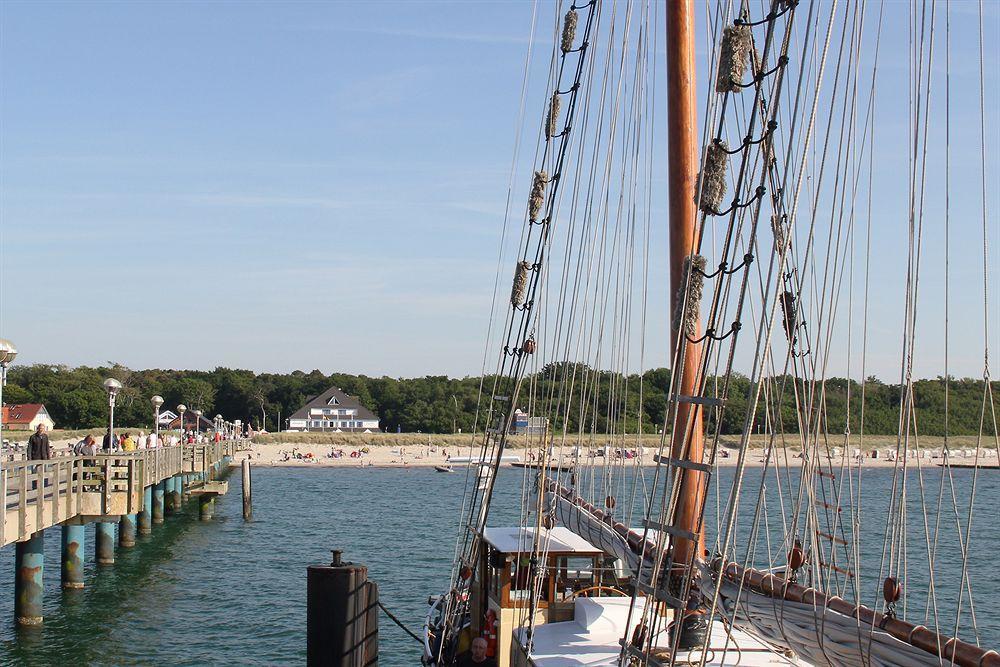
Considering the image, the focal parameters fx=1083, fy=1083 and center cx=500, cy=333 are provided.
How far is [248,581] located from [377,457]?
86273mm

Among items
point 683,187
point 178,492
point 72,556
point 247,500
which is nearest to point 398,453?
point 247,500

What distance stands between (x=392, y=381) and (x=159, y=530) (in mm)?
119113

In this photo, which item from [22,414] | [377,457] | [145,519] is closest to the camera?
[145,519]

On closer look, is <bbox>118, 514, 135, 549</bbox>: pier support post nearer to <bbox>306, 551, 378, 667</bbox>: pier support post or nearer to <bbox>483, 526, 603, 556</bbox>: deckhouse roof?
<bbox>483, 526, 603, 556</bbox>: deckhouse roof

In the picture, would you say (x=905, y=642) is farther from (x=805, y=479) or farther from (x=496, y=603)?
(x=496, y=603)

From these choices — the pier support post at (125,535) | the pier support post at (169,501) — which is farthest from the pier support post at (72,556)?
the pier support post at (169,501)

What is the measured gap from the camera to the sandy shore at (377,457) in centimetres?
11438

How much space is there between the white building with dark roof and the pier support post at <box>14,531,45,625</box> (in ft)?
426

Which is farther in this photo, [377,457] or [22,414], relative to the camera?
[377,457]

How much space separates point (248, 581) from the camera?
3559 cm

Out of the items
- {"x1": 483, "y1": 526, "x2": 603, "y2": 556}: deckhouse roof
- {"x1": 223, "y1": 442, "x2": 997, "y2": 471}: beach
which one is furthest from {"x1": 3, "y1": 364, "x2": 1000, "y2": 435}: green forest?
{"x1": 483, "y1": 526, "x2": 603, "y2": 556}: deckhouse roof

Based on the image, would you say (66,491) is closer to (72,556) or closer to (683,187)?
(72,556)

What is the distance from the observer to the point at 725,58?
9.23 meters

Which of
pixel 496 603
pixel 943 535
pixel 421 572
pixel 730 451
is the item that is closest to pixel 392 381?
pixel 730 451
